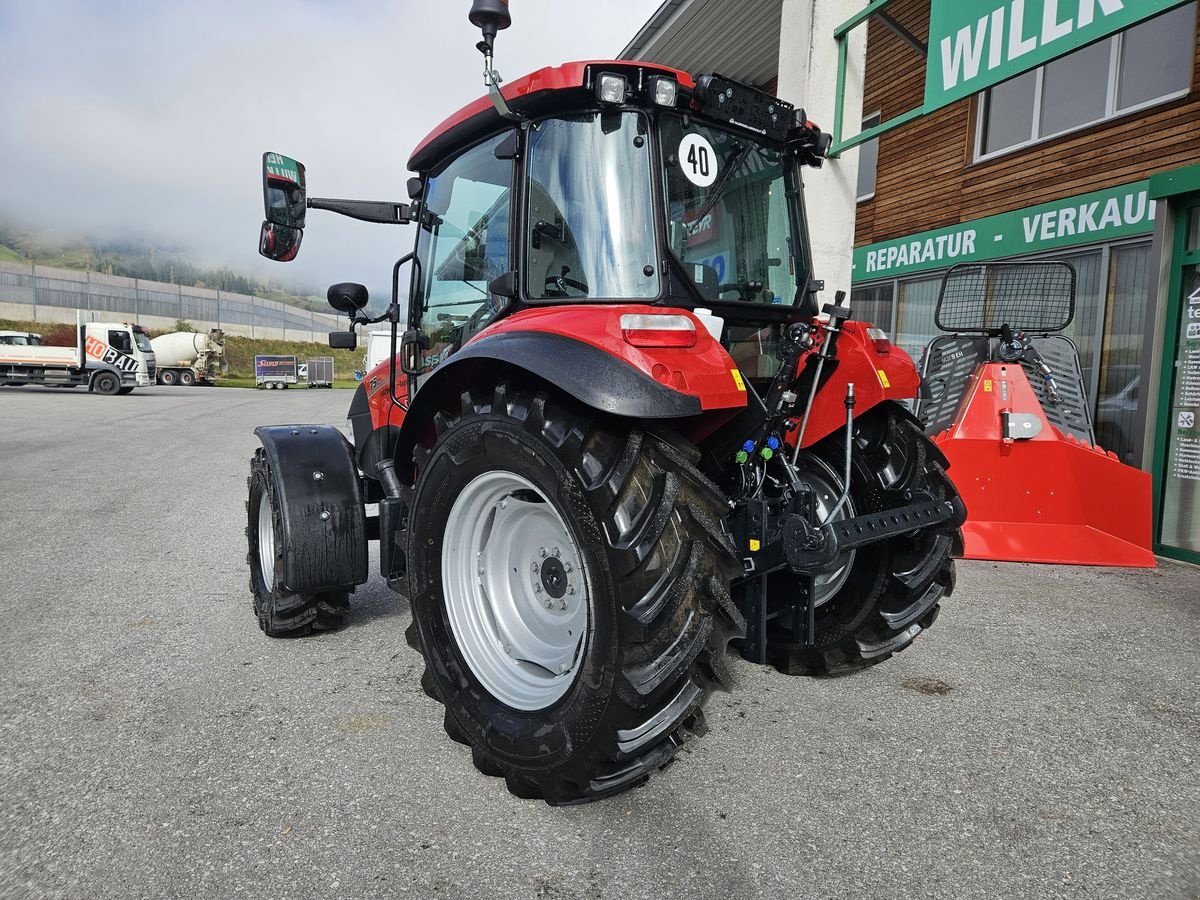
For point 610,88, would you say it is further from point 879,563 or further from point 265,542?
point 265,542

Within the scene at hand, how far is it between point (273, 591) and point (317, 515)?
467mm

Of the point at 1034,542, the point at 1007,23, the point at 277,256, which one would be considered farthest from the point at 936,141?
the point at 277,256

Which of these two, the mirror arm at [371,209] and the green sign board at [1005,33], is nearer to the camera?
the mirror arm at [371,209]

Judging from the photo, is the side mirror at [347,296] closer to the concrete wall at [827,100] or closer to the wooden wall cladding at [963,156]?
the concrete wall at [827,100]

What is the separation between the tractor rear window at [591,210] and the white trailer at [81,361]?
91.7 feet

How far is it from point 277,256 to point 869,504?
2554mm

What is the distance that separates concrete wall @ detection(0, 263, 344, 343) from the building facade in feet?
144

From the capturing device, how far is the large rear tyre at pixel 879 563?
2904 millimetres

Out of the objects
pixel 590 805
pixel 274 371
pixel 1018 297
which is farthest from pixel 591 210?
pixel 274 371

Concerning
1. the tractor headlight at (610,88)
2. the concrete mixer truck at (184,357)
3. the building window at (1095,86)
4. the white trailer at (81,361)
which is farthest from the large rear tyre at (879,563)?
the concrete mixer truck at (184,357)

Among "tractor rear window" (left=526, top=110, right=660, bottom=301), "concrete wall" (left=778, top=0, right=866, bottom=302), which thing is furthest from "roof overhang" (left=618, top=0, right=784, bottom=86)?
"tractor rear window" (left=526, top=110, right=660, bottom=301)

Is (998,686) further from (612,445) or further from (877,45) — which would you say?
(877,45)

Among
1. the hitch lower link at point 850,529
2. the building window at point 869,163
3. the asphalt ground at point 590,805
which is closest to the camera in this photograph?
the asphalt ground at point 590,805

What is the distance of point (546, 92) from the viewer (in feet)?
8.20
